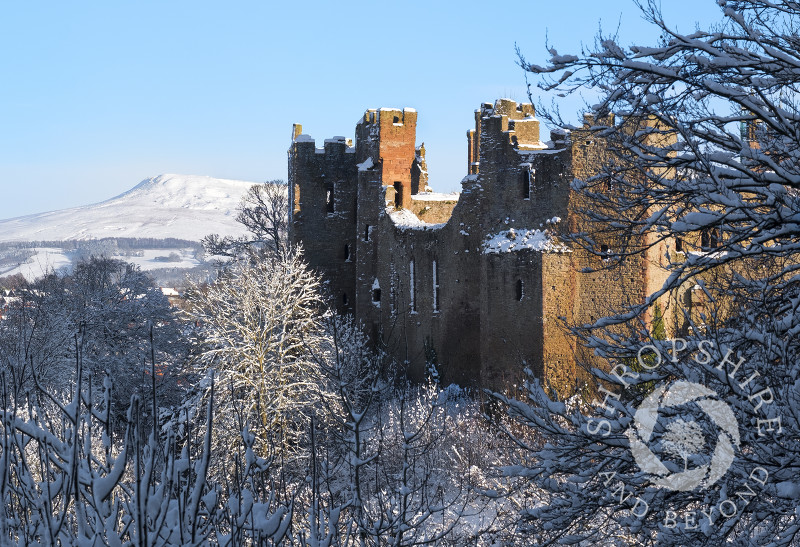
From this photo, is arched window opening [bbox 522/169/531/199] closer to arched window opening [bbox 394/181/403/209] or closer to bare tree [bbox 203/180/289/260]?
arched window opening [bbox 394/181/403/209]

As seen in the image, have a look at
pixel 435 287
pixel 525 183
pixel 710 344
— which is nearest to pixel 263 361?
pixel 435 287

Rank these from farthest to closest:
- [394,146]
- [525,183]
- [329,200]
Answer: [329,200], [394,146], [525,183]

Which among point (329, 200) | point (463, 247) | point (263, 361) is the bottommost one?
point (263, 361)

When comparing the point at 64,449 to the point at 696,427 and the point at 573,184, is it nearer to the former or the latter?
the point at 696,427

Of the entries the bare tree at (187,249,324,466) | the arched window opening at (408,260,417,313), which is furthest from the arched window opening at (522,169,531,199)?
the bare tree at (187,249,324,466)

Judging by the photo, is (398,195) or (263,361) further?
(398,195)

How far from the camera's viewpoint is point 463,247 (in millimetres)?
24438

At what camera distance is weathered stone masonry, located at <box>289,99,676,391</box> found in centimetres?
2128

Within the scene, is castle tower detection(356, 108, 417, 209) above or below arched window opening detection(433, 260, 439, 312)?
above

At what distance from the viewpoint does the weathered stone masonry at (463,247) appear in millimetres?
Result: 21281

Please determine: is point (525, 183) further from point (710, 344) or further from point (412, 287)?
point (710, 344)

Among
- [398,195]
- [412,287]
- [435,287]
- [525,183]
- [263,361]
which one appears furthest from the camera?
[398,195]

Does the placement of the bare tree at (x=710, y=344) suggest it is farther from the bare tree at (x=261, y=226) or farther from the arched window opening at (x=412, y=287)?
the bare tree at (x=261, y=226)

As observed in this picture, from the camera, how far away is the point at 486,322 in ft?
74.6
